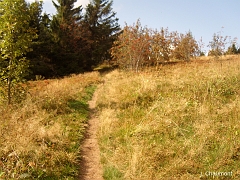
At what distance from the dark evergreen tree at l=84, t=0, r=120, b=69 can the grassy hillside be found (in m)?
19.0

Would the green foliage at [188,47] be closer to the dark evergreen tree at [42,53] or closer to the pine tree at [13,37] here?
the dark evergreen tree at [42,53]

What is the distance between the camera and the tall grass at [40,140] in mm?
4250

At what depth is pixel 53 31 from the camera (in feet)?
73.0

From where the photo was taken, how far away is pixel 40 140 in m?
5.30

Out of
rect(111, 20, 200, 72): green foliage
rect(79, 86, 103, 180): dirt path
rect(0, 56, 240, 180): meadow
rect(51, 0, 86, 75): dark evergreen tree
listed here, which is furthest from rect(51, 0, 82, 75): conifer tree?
rect(79, 86, 103, 180): dirt path

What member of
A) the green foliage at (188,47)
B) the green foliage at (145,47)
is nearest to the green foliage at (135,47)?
the green foliage at (145,47)

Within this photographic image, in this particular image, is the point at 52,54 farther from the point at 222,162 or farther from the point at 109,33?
the point at 222,162

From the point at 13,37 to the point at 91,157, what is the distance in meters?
5.51

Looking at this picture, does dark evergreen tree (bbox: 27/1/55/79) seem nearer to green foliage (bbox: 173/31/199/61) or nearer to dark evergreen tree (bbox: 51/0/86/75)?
dark evergreen tree (bbox: 51/0/86/75)

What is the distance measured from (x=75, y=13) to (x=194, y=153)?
2663cm

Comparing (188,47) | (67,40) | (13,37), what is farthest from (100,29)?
(13,37)

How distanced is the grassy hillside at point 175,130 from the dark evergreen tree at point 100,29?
18981 millimetres

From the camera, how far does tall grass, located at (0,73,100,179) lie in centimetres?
425

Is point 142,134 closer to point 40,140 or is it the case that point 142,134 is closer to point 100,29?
point 40,140
